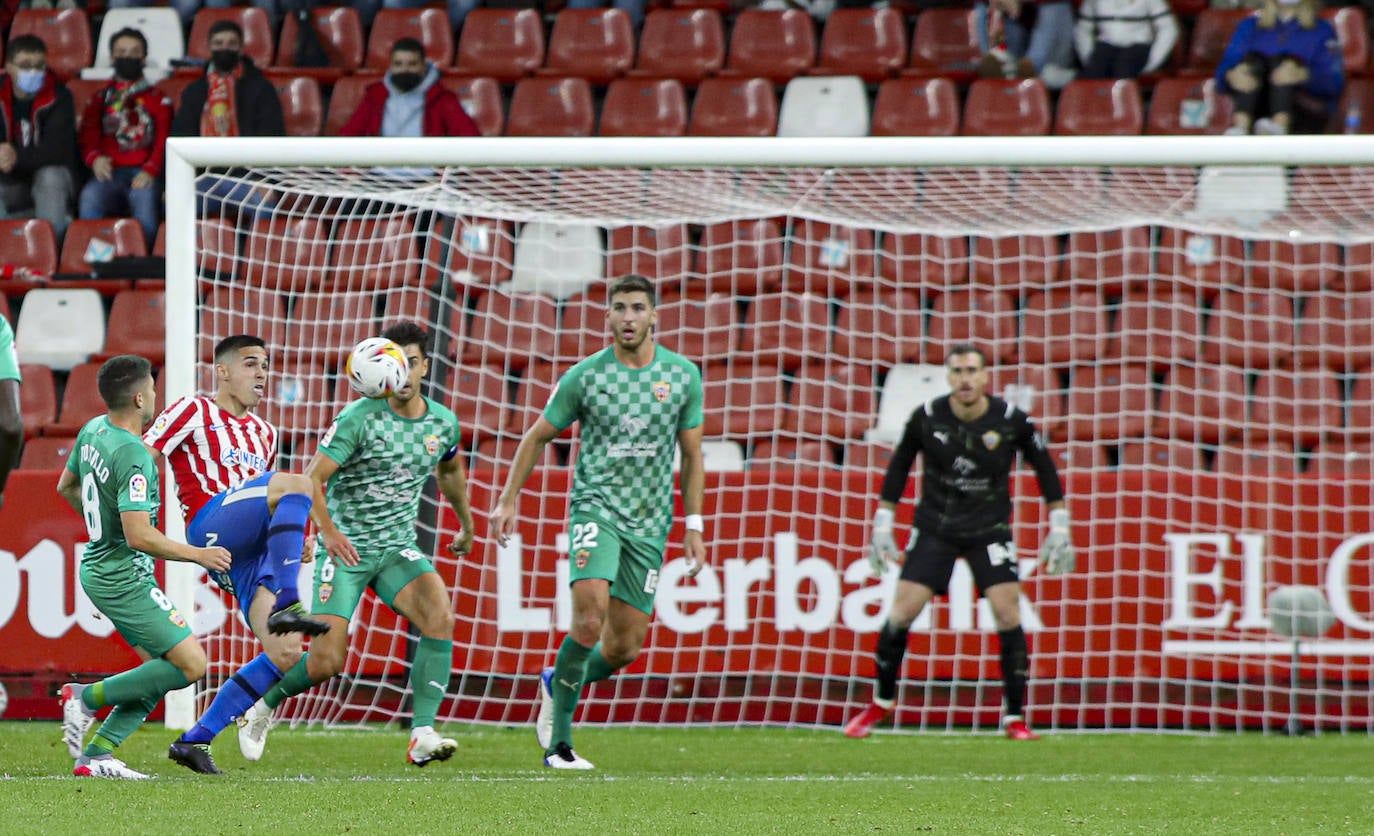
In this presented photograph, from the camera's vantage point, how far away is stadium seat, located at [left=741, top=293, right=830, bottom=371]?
9914 millimetres

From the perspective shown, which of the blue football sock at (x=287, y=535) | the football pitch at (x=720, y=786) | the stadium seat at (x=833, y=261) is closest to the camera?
the football pitch at (x=720, y=786)

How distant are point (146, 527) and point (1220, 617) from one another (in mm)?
5313

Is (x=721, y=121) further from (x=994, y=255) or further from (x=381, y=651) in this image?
(x=381, y=651)

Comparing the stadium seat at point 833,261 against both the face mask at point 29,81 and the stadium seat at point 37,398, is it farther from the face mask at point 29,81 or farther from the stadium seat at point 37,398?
the face mask at point 29,81

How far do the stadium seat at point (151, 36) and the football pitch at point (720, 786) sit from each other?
5782mm

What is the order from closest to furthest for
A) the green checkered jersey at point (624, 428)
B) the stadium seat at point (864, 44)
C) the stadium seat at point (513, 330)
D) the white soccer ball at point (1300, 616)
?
1. the green checkered jersey at point (624, 428)
2. the white soccer ball at point (1300, 616)
3. the stadium seat at point (513, 330)
4. the stadium seat at point (864, 44)

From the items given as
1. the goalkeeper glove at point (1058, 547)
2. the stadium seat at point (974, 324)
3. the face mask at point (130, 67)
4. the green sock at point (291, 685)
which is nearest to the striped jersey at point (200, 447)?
the green sock at point (291, 685)

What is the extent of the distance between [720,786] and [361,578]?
1680 millimetres

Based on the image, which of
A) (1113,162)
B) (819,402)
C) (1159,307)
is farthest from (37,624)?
(1159,307)

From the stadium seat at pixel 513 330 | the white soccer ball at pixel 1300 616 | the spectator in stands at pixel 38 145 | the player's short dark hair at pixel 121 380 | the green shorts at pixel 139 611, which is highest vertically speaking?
the spectator in stands at pixel 38 145

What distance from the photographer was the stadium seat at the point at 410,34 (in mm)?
12539

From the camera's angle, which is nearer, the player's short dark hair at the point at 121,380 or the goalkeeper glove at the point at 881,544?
the player's short dark hair at the point at 121,380

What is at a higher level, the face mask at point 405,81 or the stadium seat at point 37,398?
the face mask at point 405,81

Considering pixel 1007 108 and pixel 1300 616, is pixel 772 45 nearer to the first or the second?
pixel 1007 108
